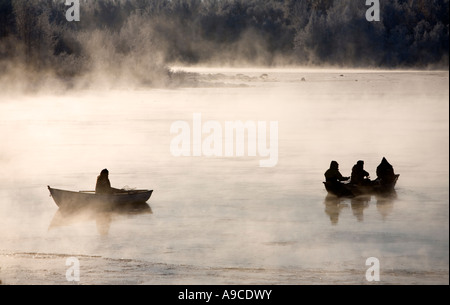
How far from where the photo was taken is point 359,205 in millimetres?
20547

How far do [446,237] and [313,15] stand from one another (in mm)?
55239

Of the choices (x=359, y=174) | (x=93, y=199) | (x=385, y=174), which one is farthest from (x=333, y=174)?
(x=93, y=199)

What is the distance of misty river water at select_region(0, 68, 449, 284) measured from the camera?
14.2 metres

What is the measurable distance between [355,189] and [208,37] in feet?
193

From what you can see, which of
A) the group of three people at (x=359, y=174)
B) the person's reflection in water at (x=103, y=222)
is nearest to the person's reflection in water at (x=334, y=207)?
the group of three people at (x=359, y=174)

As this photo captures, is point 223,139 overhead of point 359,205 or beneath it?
overhead

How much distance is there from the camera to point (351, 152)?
32.8 m

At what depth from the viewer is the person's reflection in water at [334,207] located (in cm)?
1905

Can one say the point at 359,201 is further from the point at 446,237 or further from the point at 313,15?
the point at 313,15
